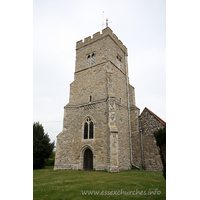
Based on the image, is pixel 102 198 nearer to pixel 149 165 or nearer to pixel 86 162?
pixel 86 162

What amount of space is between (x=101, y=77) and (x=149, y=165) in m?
10.3

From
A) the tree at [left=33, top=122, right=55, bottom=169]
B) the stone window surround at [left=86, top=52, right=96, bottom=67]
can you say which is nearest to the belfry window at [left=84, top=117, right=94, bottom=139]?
the stone window surround at [left=86, top=52, right=96, bottom=67]

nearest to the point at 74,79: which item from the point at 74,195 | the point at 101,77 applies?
the point at 101,77

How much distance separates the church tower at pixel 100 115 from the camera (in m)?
13.6

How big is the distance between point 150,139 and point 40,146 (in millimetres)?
13307

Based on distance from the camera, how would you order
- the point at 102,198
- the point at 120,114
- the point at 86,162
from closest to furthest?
the point at 102,198, the point at 86,162, the point at 120,114

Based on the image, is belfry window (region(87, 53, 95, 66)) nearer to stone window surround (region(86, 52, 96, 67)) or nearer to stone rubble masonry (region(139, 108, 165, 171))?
stone window surround (region(86, 52, 96, 67))

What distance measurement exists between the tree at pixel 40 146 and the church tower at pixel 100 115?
4.86 meters

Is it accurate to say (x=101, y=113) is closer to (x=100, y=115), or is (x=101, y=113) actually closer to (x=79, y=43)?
(x=100, y=115)

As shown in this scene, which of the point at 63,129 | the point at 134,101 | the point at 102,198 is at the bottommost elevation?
the point at 102,198

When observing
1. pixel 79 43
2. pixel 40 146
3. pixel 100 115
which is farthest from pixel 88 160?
pixel 79 43

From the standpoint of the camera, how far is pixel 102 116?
47.5 feet

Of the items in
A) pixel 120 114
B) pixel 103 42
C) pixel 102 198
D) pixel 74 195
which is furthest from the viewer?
pixel 103 42

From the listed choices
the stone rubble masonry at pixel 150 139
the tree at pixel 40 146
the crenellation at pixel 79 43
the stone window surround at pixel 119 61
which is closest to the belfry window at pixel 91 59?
the crenellation at pixel 79 43
